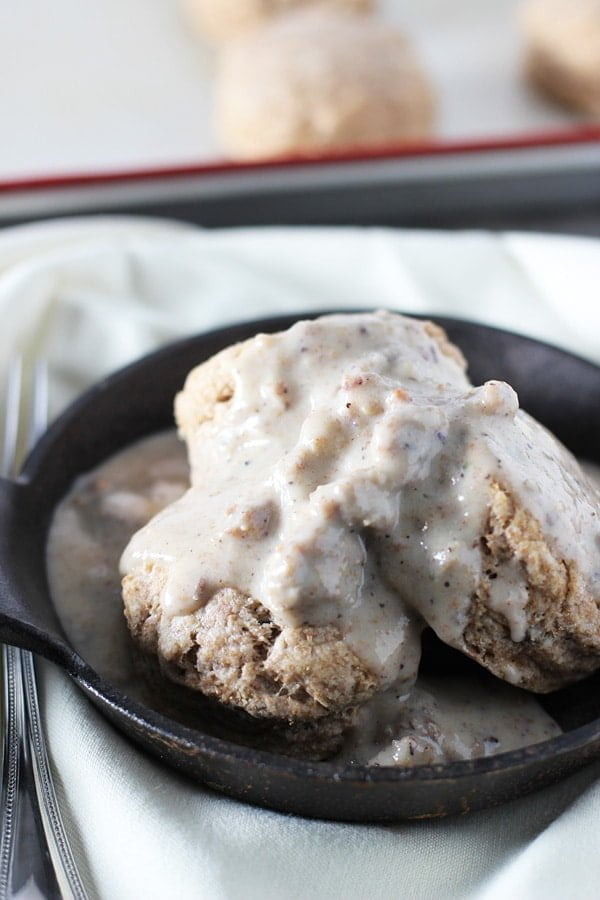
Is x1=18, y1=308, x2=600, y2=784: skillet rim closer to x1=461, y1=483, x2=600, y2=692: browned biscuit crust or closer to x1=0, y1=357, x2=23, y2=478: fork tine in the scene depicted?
x1=461, y1=483, x2=600, y2=692: browned biscuit crust

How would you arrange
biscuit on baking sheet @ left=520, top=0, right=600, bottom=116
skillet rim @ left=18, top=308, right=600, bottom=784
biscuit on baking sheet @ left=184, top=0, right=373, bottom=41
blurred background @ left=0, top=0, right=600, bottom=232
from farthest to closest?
1. biscuit on baking sheet @ left=184, top=0, right=373, bottom=41
2. biscuit on baking sheet @ left=520, top=0, right=600, bottom=116
3. blurred background @ left=0, top=0, right=600, bottom=232
4. skillet rim @ left=18, top=308, right=600, bottom=784

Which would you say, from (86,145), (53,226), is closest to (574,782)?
(53,226)

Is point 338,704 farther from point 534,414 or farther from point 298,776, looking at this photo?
point 534,414

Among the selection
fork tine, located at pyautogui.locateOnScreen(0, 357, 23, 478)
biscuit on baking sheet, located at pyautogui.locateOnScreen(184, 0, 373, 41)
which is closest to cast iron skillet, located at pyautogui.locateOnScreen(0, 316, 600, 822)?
fork tine, located at pyautogui.locateOnScreen(0, 357, 23, 478)

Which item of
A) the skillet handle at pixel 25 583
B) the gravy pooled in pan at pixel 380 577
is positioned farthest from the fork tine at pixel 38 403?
the gravy pooled in pan at pixel 380 577

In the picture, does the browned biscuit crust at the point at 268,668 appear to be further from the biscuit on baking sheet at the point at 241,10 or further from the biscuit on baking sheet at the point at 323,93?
the biscuit on baking sheet at the point at 241,10

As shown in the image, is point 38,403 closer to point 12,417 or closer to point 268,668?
point 12,417

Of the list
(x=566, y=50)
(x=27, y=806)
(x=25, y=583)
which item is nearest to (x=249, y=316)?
(x=25, y=583)
